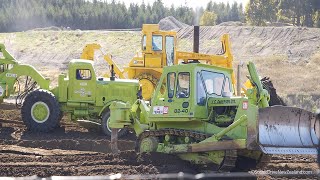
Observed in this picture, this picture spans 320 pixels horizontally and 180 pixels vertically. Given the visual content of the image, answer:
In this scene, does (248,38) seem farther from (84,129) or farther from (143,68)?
(84,129)

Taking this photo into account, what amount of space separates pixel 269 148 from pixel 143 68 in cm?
1320

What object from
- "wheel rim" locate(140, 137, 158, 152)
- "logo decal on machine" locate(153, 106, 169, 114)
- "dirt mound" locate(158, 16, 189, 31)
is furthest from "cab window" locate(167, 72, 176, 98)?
"dirt mound" locate(158, 16, 189, 31)

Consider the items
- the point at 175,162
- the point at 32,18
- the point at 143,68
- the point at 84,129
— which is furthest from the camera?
the point at 32,18

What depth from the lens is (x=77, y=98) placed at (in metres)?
21.1

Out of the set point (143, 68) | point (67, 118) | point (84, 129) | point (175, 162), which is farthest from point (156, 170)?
point (143, 68)

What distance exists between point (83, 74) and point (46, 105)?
1.47 meters

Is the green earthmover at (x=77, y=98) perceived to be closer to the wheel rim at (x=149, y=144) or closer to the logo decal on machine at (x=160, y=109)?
the wheel rim at (x=149, y=144)

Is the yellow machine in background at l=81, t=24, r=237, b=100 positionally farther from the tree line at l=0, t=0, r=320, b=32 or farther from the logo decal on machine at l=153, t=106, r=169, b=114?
the tree line at l=0, t=0, r=320, b=32

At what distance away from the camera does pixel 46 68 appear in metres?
57.4

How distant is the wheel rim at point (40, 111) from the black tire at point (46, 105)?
0.10 ft

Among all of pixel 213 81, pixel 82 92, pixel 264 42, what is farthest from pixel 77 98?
pixel 264 42

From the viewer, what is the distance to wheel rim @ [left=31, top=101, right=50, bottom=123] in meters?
20.8

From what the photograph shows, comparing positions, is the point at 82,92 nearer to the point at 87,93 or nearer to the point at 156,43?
the point at 87,93

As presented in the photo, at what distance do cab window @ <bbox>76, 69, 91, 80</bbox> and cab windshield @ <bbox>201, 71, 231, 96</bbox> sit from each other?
709 cm
